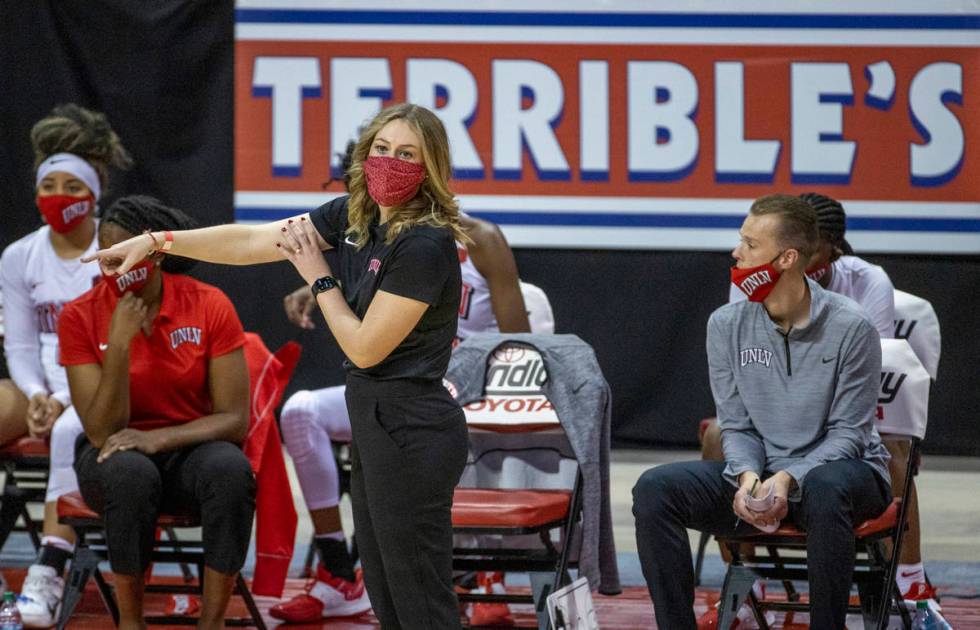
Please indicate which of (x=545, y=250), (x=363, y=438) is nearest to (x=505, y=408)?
(x=363, y=438)

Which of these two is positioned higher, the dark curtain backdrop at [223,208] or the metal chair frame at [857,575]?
the dark curtain backdrop at [223,208]

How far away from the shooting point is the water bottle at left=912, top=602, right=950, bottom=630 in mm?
4105

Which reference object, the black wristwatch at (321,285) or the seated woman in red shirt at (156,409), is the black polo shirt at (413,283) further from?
the seated woman in red shirt at (156,409)

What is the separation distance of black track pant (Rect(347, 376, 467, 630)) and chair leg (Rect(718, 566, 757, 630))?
1075 mm

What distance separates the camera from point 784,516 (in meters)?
3.77

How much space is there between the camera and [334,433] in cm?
492

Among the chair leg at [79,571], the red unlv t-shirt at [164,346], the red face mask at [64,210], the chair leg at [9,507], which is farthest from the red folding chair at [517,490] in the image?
the red face mask at [64,210]

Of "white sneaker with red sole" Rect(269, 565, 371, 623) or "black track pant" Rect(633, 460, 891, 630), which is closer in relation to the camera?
"black track pant" Rect(633, 460, 891, 630)

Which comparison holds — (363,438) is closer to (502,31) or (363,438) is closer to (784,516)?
(784,516)

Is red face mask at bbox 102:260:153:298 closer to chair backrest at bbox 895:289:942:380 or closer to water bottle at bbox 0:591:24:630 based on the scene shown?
water bottle at bbox 0:591:24:630

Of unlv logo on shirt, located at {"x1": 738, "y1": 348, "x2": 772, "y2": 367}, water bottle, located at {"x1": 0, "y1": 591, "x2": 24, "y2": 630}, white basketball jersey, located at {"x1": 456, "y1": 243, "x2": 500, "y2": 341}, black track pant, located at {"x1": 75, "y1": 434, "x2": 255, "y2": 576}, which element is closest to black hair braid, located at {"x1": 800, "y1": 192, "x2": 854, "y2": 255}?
unlv logo on shirt, located at {"x1": 738, "y1": 348, "x2": 772, "y2": 367}

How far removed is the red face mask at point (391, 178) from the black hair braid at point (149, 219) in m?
1.62

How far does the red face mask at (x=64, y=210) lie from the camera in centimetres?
515

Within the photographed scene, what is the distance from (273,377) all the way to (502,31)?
2.93 meters
